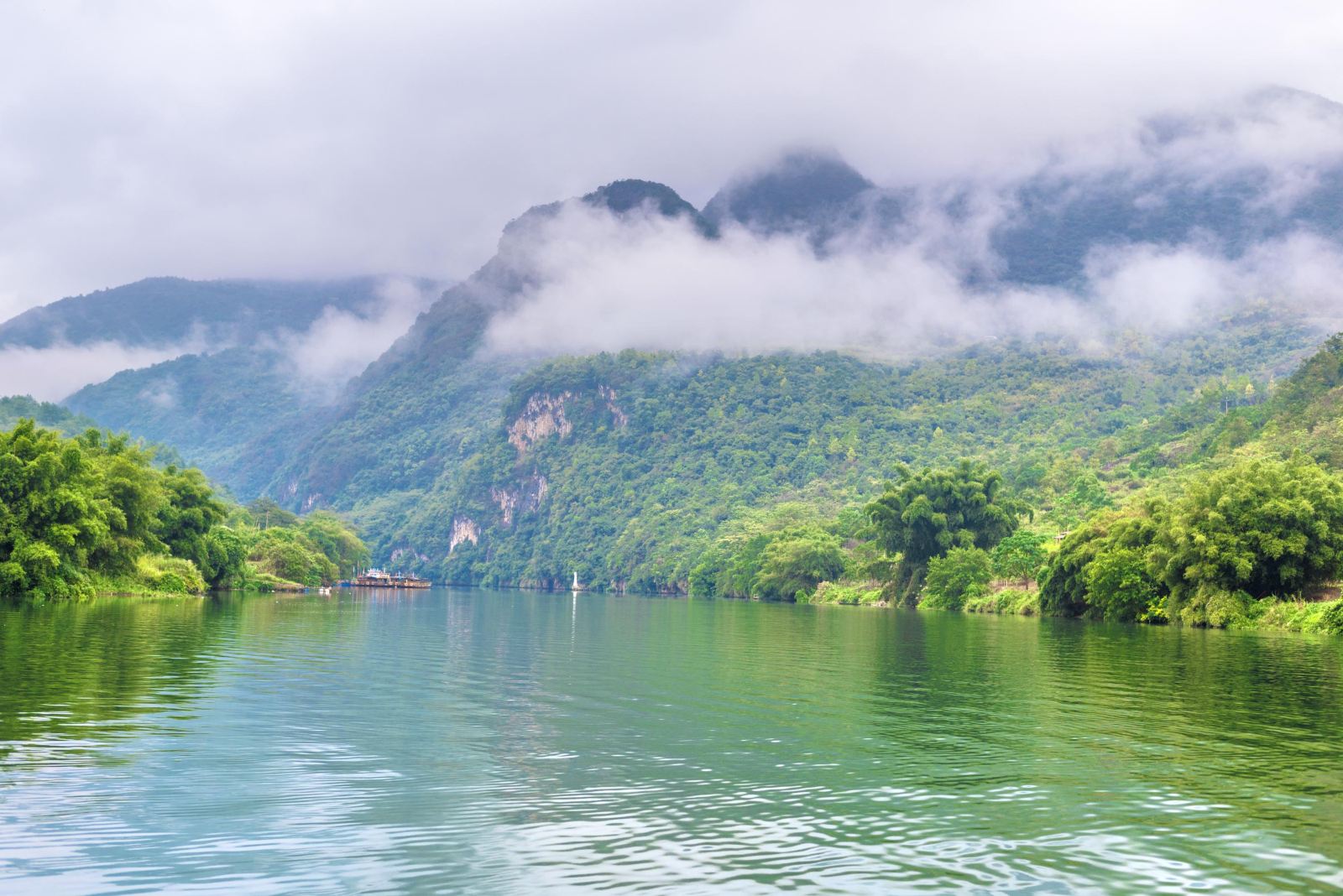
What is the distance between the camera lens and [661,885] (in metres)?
10.9

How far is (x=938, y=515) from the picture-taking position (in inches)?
4188

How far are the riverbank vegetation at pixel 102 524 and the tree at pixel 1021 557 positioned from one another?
2359 inches

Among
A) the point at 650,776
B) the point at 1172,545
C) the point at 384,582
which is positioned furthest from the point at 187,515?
the point at 384,582

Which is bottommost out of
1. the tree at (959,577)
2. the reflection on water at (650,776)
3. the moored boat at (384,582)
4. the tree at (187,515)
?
the moored boat at (384,582)

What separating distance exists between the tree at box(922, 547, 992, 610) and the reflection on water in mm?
66630

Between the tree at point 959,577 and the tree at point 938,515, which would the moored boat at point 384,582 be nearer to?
the tree at point 938,515

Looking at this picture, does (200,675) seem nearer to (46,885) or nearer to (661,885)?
(46,885)

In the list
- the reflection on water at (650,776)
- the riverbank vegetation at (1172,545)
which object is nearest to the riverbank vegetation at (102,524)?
the reflection on water at (650,776)

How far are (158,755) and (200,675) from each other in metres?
10.7

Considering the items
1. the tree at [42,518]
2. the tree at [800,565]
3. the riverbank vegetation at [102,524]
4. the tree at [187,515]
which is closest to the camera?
the tree at [42,518]

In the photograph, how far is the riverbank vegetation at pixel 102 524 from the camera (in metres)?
59.7

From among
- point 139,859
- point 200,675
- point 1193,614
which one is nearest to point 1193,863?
point 139,859

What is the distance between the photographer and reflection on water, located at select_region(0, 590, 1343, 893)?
1144 cm

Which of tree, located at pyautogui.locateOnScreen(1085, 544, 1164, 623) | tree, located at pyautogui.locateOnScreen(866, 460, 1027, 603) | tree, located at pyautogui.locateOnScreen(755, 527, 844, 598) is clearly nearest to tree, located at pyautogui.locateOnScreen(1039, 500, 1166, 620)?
→ tree, located at pyautogui.locateOnScreen(1085, 544, 1164, 623)
